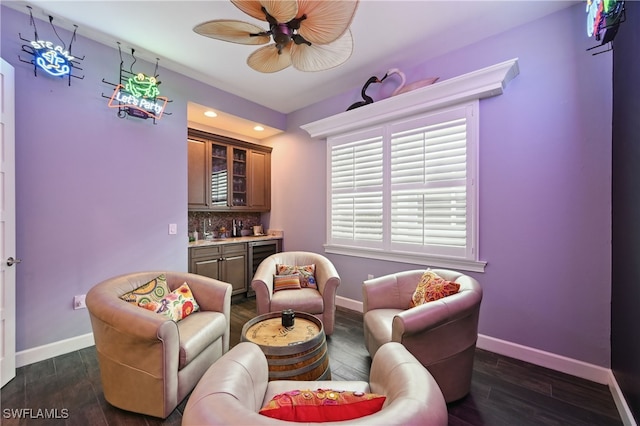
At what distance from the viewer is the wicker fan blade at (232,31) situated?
160 cm


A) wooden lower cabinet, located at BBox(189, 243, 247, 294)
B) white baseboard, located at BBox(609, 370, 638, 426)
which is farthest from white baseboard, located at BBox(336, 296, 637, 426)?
wooden lower cabinet, located at BBox(189, 243, 247, 294)

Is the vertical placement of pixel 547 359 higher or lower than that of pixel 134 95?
lower

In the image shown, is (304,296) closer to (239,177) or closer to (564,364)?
(564,364)

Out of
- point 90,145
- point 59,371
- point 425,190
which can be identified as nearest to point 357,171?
point 425,190

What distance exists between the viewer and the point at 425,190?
2.85 m

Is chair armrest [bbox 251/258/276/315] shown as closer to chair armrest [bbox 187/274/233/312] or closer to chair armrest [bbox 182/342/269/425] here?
chair armrest [bbox 187/274/233/312]

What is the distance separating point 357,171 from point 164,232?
2527 millimetres

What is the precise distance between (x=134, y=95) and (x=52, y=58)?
62 centimetres

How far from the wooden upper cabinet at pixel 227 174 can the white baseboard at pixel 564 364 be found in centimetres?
366

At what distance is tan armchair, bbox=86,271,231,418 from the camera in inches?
60.2

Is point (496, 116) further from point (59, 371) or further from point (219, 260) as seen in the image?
point (59, 371)

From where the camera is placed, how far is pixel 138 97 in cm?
277

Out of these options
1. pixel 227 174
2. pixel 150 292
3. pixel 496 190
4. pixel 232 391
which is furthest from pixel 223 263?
pixel 496 190

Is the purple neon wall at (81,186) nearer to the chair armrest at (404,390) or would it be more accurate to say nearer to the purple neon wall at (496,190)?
the purple neon wall at (496,190)
